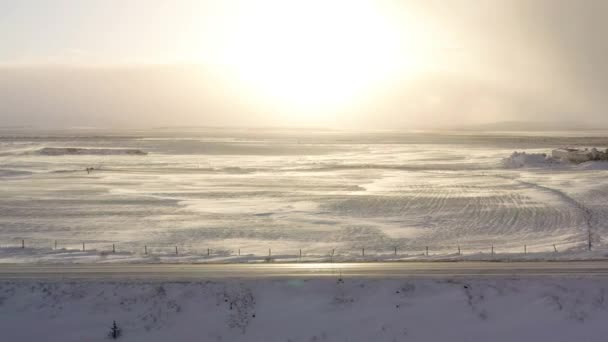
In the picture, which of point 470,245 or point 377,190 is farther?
point 377,190

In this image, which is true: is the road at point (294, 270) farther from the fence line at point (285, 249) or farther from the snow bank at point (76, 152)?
the snow bank at point (76, 152)

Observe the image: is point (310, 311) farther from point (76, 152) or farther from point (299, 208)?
point (76, 152)

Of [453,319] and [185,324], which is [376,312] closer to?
[453,319]

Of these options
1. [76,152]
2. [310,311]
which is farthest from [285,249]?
[76,152]

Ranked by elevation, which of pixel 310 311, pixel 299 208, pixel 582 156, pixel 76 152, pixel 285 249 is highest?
pixel 582 156

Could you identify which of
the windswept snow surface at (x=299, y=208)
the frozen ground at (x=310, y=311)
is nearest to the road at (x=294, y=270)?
the frozen ground at (x=310, y=311)

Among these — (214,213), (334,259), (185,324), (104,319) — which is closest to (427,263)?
(334,259)
